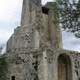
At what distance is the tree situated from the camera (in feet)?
41.8

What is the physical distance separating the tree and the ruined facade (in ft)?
35.2

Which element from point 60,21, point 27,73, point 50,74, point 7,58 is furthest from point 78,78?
point 60,21

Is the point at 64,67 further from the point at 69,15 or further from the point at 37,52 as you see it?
the point at 69,15

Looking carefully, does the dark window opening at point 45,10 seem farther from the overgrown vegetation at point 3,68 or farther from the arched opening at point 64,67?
the overgrown vegetation at point 3,68

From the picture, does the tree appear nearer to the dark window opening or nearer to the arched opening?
the arched opening

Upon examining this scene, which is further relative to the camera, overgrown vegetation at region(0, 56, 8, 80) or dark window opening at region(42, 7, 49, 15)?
dark window opening at region(42, 7, 49, 15)

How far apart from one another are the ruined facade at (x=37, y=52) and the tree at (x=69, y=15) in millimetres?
10729

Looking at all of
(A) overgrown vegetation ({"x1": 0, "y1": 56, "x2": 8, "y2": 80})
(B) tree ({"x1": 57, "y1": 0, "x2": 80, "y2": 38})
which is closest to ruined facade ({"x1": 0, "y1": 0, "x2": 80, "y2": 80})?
(A) overgrown vegetation ({"x1": 0, "y1": 56, "x2": 8, "y2": 80})

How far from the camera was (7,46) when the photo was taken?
30.7 meters

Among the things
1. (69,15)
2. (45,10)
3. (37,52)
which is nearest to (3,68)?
(37,52)

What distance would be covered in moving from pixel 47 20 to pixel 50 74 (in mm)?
7820

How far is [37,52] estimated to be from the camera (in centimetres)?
2559

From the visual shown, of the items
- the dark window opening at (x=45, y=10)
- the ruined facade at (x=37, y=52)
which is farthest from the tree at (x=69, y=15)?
the dark window opening at (x=45, y=10)

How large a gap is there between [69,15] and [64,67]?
14.9m
